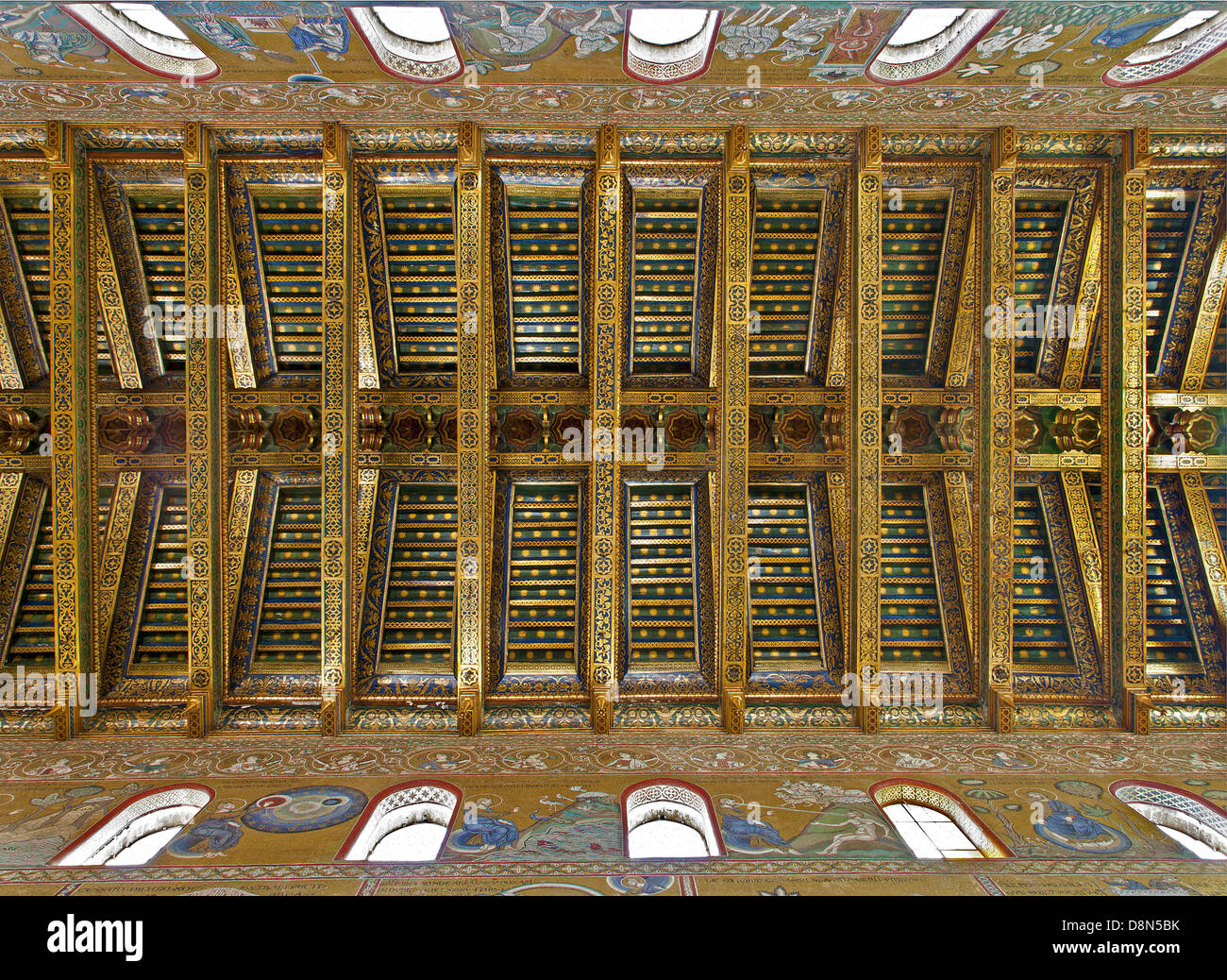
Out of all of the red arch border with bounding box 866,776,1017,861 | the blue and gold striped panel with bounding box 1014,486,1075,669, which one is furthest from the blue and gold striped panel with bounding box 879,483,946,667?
the red arch border with bounding box 866,776,1017,861

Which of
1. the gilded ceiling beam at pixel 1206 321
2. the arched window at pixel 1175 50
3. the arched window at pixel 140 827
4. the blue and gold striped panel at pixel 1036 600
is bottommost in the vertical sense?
the arched window at pixel 140 827

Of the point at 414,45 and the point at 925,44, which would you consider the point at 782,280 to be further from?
the point at 414,45

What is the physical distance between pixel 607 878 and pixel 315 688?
17.9 feet

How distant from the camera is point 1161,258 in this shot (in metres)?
9.75

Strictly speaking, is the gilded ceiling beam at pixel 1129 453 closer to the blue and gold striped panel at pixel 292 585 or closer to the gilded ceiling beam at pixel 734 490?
the gilded ceiling beam at pixel 734 490

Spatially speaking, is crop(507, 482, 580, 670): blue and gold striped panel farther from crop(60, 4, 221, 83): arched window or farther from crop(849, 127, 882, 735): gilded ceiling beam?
crop(60, 4, 221, 83): arched window

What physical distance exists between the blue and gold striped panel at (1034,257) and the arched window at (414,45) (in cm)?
814

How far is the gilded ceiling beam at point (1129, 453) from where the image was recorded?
29.2 feet

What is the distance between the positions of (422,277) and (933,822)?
10410 millimetres

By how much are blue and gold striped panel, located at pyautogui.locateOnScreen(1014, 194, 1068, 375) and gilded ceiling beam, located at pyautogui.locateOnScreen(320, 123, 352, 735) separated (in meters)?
9.68

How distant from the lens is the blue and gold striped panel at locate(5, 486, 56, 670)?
31.9 feet

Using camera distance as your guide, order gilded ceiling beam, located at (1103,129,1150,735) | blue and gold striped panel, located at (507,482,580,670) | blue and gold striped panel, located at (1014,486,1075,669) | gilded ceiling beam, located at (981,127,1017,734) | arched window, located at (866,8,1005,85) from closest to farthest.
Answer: arched window, located at (866,8,1005,85), gilded ceiling beam, located at (981,127,1017,734), gilded ceiling beam, located at (1103,129,1150,735), blue and gold striped panel, located at (1014,486,1075,669), blue and gold striped panel, located at (507,482,580,670)

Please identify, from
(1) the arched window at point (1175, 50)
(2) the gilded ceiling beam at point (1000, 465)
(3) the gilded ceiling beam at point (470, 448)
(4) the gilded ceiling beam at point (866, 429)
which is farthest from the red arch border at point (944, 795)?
(1) the arched window at point (1175, 50)

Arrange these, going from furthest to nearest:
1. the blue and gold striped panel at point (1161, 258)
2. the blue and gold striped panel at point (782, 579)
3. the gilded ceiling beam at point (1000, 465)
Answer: the blue and gold striped panel at point (782, 579) → the blue and gold striped panel at point (1161, 258) → the gilded ceiling beam at point (1000, 465)
